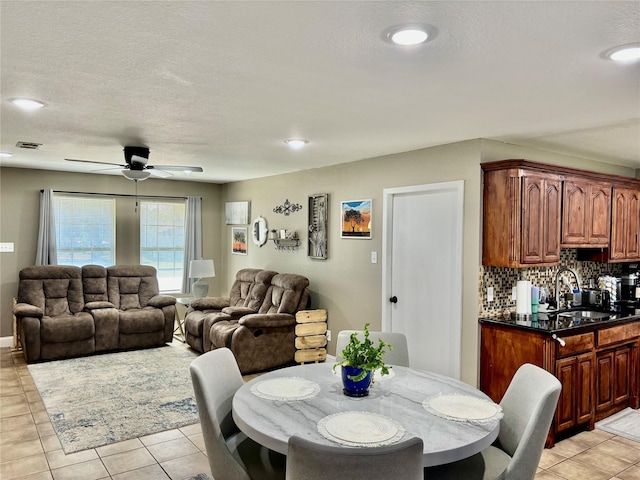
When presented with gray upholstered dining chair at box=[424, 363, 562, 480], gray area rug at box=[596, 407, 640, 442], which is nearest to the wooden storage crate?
gray area rug at box=[596, 407, 640, 442]

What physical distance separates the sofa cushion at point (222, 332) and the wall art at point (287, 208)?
1.67 metres

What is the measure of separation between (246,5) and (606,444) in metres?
4.00

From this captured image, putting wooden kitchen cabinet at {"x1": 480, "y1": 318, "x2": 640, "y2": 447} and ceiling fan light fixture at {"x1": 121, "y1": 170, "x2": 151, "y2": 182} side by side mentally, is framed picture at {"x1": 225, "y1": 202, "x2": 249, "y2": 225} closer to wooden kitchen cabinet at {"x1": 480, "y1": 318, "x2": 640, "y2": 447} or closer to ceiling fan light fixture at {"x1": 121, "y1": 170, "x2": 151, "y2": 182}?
ceiling fan light fixture at {"x1": 121, "y1": 170, "x2": 151, "y2": 182}

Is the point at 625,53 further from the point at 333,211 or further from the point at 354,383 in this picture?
the point at 333,211

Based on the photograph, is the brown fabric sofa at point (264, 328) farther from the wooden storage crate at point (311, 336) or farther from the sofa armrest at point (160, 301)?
the sofa armrest at point (160, 301)

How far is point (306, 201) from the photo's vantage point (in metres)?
6.21

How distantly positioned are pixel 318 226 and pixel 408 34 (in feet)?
13.5

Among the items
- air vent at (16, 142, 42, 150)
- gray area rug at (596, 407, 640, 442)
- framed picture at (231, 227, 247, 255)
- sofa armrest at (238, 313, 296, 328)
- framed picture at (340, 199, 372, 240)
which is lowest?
gray area rug at (596, 407, 640, 442)

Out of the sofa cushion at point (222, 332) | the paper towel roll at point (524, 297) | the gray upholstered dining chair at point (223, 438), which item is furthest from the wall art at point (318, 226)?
the gray upholstered dining chair at point (223, 438)

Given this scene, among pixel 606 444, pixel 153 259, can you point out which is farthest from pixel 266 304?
pixel 606 444

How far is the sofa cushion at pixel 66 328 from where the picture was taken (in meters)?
5.75

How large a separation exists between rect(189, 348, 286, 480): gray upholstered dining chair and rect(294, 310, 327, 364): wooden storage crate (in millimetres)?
3061

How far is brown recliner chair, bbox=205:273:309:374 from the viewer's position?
17.6 feet

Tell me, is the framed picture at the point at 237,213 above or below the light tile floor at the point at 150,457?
above
